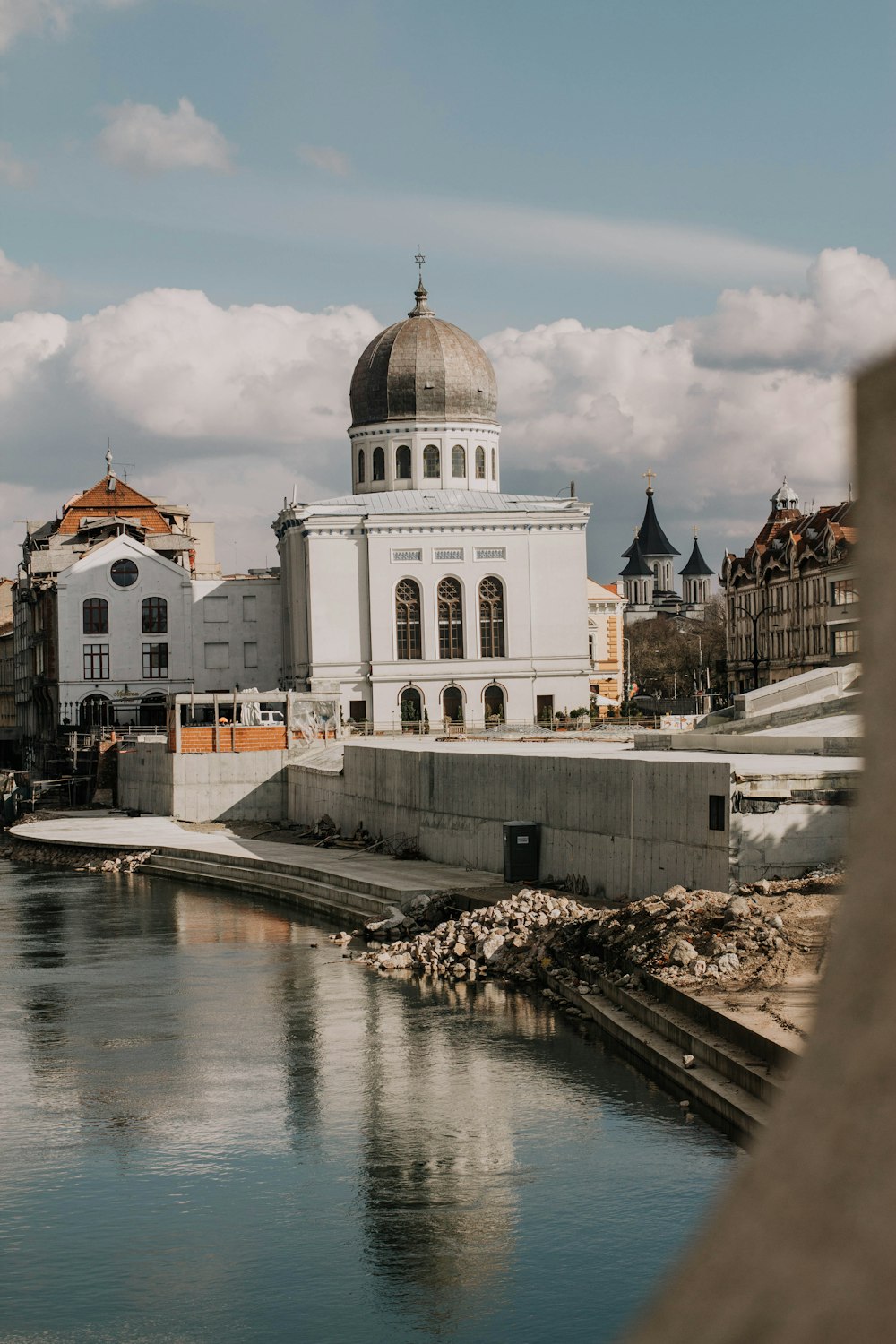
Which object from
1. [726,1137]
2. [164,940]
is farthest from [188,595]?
[726,1137]

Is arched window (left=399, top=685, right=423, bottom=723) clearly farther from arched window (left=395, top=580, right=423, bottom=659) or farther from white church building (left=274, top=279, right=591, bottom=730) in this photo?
arched window (left=395, top=580, right=423, bottom=659)

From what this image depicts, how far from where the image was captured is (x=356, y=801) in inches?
1779

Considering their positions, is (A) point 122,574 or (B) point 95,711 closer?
(B) point 95,711

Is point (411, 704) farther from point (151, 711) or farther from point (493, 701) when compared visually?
point (151, 711)

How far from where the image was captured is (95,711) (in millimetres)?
71375

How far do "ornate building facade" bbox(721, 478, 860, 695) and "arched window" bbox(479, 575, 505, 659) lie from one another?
14022 millimetres

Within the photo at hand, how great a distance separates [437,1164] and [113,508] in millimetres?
69111

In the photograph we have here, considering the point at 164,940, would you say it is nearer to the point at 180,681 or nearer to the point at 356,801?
the point at 356,801

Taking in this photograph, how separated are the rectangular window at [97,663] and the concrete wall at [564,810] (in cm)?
2878

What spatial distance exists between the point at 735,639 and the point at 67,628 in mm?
43739

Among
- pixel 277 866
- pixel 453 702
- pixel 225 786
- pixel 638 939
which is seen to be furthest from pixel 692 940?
pixel 453 702

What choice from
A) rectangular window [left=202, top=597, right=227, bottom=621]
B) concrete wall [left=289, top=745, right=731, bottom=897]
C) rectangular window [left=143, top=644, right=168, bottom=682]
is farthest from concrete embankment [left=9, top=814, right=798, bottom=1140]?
rectangular window [left=202, top=597, right=227, bottom=621]

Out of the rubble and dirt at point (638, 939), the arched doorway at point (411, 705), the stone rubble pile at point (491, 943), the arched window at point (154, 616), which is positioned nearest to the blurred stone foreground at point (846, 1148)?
the rubble and dirt at point (638, 939)

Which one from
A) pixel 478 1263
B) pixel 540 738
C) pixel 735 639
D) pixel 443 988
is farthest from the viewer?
pixel 735 639
